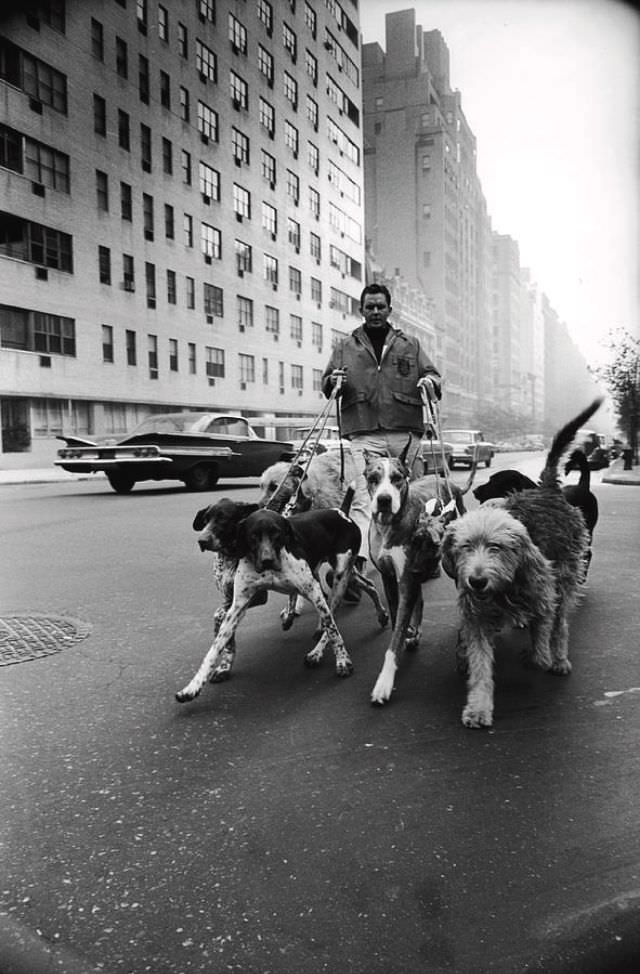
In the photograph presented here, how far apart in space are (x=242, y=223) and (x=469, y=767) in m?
40.6

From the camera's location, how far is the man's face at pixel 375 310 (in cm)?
542

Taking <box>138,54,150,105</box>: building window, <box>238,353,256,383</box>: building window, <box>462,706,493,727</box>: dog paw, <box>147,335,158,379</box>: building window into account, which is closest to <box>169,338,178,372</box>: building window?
<box>147,335,158,379</box>: building window

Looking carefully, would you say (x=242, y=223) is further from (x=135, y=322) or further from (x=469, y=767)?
(x=469, y=767)

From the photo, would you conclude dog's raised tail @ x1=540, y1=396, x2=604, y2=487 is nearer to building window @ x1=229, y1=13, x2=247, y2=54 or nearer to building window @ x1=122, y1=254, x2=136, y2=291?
building window @ x1=229, y1=13, x2=247, y2=54

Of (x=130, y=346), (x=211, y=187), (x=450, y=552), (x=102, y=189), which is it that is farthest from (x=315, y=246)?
(x=450, y=552)

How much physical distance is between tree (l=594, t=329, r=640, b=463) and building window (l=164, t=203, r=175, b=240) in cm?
1966

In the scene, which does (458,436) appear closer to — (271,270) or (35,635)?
(271,270)

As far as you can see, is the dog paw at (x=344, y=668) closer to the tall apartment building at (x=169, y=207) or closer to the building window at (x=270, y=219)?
the tall apartment building at (x=169, y=207)

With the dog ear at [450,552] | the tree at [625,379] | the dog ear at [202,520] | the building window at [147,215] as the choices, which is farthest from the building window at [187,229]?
the dog ear at [450,552]

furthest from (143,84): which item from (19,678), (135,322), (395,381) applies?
(135,322)

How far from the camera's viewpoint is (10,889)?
6.11 feet

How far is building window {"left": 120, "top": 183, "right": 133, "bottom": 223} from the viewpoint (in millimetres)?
24672

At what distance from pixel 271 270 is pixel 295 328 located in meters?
4.78

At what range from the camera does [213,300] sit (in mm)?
38281
